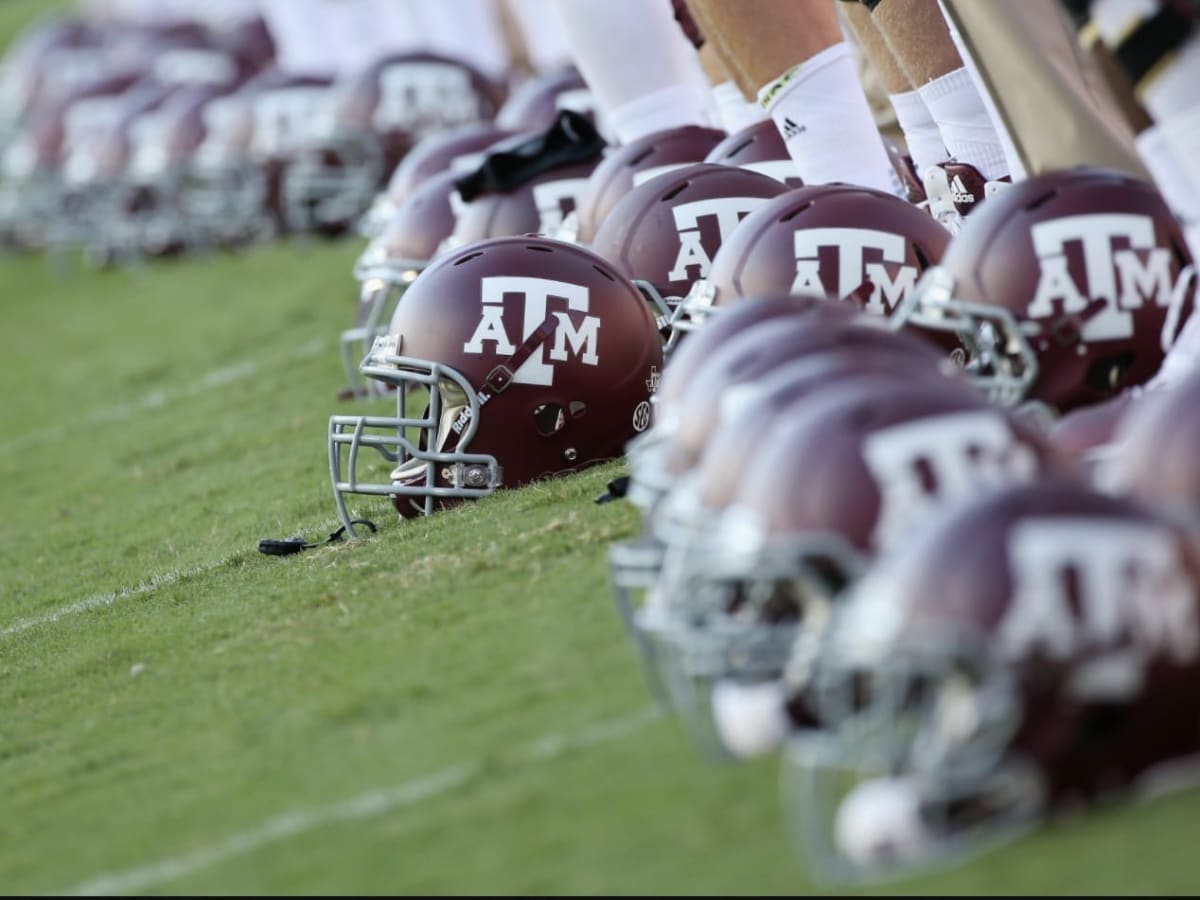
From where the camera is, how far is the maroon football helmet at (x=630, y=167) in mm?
5492

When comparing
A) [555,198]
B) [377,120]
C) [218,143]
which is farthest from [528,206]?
[218,143]

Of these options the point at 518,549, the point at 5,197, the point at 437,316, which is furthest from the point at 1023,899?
the point at 5,197

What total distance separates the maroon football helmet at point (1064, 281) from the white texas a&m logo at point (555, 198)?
8.77 feet

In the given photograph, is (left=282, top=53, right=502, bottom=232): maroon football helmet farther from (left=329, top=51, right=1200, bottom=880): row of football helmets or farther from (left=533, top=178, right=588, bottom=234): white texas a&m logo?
(left=329, top=51, right=1200, bottom=880): row of football helmets

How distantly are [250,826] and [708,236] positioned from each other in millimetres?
2345

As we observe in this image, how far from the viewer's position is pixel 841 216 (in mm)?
4008

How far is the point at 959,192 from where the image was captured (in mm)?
4605

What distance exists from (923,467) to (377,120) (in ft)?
25.4

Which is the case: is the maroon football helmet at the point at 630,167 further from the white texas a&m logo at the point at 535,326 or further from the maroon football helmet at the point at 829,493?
the maroon football helmet at the point at 829,493

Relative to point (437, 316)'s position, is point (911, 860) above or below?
below

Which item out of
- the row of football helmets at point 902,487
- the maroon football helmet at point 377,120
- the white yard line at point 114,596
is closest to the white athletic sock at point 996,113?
the row of football helmets at point 902,487

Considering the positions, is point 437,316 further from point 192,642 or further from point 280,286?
point 280,286

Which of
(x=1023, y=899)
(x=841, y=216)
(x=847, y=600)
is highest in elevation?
(x=841, y=216)

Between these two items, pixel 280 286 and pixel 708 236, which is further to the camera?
pixel 280 286
